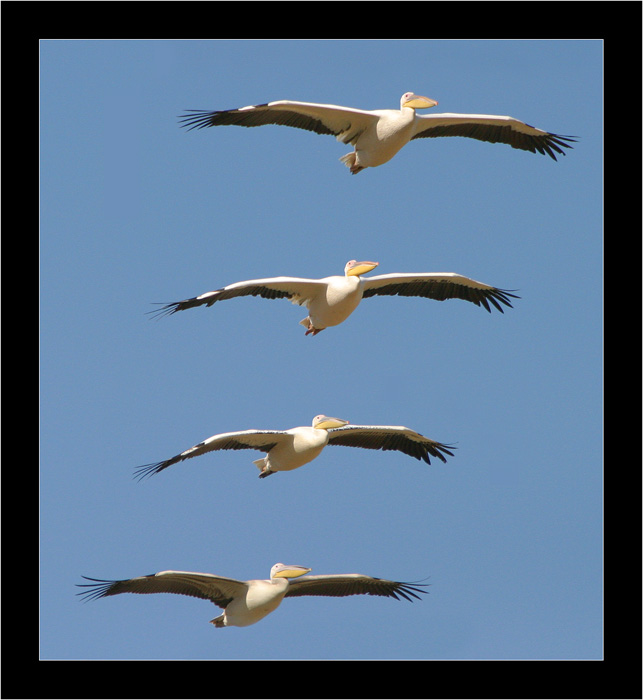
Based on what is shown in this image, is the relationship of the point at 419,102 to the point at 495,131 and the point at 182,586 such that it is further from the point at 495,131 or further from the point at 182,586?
the point at 182,586

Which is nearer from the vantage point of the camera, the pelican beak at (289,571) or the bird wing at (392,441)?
the pelican beak at (289,571)

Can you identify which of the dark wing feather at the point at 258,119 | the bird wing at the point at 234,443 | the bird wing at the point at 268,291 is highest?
the dark wing feather at the point at 258,119

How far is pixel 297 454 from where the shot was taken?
20.3 meters

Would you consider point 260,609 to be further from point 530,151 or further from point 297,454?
point 530,151

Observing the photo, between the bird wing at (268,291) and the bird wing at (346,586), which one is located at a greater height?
the bird wing at (268,291)

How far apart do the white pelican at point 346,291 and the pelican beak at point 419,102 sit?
232cm

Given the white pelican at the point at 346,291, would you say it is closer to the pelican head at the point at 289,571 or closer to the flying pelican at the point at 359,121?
the flying pelican at the point at 359,121

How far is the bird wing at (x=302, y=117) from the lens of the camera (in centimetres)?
2023

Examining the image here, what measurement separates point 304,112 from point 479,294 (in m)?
3.89

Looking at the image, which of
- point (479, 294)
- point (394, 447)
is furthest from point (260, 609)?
point (479, 294)

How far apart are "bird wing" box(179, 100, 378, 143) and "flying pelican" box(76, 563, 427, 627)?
6.22 m

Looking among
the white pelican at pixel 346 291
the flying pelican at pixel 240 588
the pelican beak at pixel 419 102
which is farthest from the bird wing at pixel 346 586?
the pelican beak at pixel 419 102

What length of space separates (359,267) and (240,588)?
4.91m

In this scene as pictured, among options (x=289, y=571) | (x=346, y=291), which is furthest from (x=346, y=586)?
(x=346, y=291)
